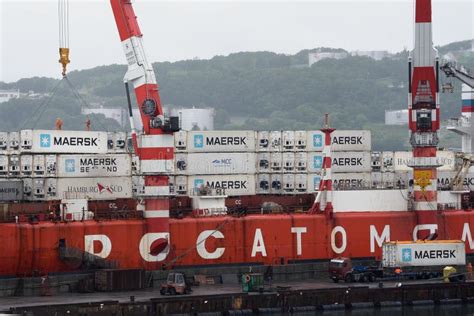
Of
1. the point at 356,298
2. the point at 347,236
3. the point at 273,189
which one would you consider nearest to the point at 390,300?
the point at 356,298

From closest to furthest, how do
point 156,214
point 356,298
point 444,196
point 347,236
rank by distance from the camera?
point 356,298 → point 156,214 → point 347,236 → point 444,196

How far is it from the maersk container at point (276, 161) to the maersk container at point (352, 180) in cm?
447

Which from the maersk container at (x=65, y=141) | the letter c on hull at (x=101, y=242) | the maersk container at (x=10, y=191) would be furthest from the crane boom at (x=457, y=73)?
the maersk container at (x=10, y=191)

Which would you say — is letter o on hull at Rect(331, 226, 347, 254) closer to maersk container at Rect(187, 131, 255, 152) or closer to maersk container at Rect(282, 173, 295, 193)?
maersk container at Rect(282, 173, 295, 193)

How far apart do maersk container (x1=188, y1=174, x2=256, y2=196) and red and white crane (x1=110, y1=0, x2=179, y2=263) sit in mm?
7018

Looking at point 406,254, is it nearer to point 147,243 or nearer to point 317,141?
point 317,141

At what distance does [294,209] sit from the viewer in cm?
8244

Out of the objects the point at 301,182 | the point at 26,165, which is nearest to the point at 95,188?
the point at 26,165

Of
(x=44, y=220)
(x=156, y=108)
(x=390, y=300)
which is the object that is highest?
(x=156, y=108)

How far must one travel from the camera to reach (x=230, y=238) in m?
76.5

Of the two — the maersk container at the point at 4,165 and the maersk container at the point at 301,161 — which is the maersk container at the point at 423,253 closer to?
the maersk container at the point at 301,161

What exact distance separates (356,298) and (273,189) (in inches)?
706

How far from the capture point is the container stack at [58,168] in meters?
75.1

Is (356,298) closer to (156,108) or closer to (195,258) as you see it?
(195,258)
